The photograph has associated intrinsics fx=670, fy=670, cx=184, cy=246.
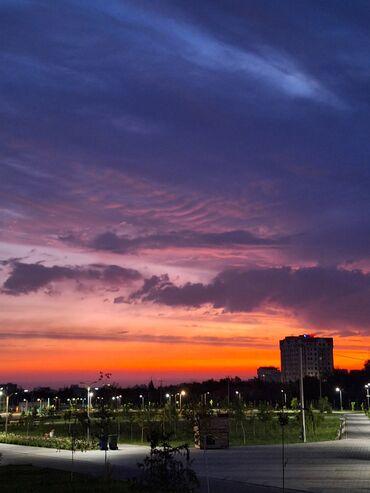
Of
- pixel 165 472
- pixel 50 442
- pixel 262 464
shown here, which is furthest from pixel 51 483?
pixel 50 442

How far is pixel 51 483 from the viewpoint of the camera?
60.5 ft

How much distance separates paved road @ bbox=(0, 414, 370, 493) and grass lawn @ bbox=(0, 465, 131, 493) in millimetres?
1764

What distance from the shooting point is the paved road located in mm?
17766

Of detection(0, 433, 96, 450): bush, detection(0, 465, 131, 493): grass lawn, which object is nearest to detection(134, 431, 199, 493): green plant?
detection(0, 465, 131, 493): grass lawn

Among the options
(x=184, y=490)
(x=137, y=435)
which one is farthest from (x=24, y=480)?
(x=137, y=435)

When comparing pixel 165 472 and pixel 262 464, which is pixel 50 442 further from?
pixel 165 472

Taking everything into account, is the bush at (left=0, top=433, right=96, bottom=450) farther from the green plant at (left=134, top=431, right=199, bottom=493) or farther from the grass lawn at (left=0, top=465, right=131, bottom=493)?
the green plant at (left=134, top=431, right=199, bottom=493)

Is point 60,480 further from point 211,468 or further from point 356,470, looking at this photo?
point 356,470

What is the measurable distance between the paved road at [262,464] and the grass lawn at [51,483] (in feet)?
5.79

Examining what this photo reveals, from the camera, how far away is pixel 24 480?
19.3m

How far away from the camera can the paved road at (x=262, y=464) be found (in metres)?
17.8

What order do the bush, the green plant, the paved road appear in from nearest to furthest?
the green plant < the paved road < the bush

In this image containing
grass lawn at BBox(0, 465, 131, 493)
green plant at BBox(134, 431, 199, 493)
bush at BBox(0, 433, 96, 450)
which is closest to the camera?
green plant at BBox(134, 431, 199, 493)

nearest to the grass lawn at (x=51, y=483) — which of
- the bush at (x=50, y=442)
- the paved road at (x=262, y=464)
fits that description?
the paved road at (x=262, y=464)
